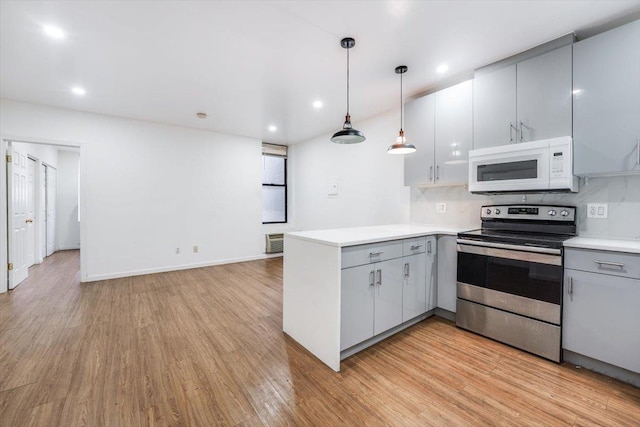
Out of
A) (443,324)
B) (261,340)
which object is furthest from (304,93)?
(443,324)

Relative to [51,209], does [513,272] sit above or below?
below

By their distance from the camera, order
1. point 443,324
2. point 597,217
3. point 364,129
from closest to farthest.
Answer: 1. point 597,217
2. point 443,324
3. point 364,129

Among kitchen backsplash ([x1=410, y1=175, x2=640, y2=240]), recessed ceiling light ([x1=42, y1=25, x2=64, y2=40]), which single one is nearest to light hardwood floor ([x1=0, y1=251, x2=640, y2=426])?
kitchen backsplash ([x1=410, y1=175, x2=640, y2=240])

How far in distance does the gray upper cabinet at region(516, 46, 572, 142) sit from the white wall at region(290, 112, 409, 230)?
5.10ft

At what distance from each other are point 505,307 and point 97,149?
5694 millimetres

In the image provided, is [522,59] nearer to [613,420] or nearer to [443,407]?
A: [613,420]

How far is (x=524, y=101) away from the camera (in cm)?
238

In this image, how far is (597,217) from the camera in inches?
88.2

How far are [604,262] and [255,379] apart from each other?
2566 millimetres

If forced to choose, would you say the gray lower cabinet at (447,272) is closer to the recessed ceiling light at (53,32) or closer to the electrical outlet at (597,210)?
the electrical outlet at (597,210)

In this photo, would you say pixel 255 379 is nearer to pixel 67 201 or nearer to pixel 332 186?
pixel 332 186

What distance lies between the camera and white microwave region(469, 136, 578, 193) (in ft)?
6.93

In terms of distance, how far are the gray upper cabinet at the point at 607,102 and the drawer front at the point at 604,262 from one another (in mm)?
637

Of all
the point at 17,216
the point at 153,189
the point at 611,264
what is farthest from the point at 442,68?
the point at 17,216
